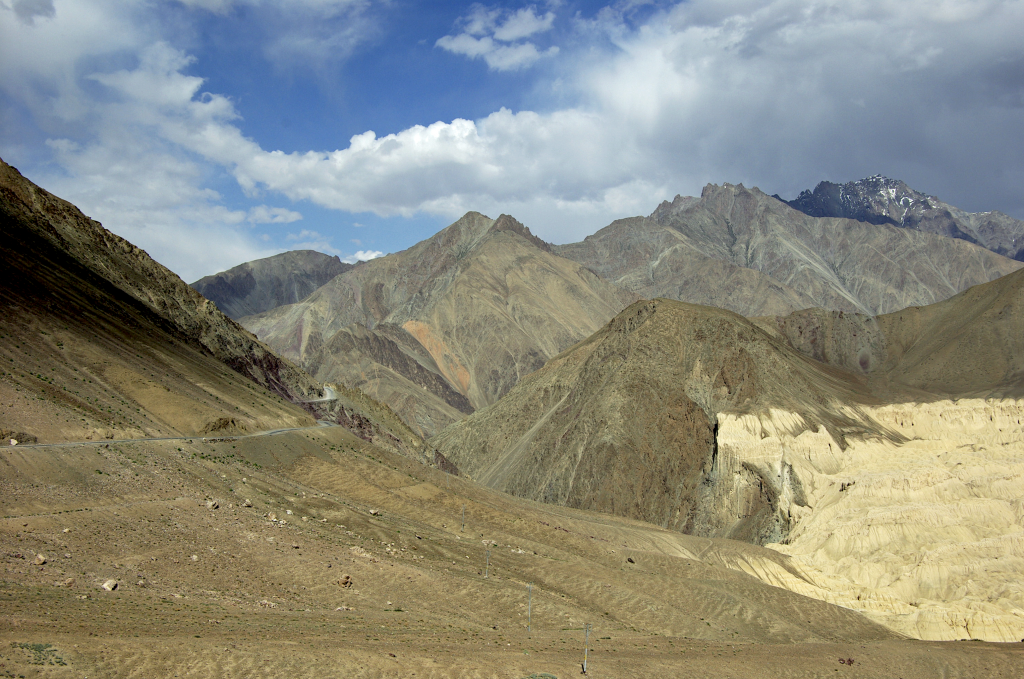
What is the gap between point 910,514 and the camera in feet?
165

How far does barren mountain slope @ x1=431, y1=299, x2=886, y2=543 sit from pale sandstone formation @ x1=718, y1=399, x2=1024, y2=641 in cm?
233

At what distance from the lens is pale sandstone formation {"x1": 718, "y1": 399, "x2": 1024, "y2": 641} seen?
41.1 m

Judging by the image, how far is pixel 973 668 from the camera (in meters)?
31.3

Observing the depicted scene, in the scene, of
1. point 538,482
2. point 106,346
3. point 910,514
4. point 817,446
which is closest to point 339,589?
point 106,346

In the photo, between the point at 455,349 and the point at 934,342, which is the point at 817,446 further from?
the point at 455,349

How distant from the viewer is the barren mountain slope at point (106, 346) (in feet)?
116

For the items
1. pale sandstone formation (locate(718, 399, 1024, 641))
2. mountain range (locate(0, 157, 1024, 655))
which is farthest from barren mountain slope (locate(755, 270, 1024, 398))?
pale sandstone formation (locate(718, 399, 1024, 641))

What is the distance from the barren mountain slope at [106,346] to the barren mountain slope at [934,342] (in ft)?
230

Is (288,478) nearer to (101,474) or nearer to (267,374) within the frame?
(101,474)

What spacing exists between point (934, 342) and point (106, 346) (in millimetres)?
100485

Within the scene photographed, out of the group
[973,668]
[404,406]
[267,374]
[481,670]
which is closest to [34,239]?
[267,374]

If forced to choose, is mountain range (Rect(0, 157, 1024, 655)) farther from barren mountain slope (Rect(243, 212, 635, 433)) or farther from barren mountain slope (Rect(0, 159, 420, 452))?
barren mountain slope (Rect(243, 212, 635, 433))

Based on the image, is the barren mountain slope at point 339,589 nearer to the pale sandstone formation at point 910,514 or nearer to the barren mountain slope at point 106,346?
the barren mountain slope at point 106,346

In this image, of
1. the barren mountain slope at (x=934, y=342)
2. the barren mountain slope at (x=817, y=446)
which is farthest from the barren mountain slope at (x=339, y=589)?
the barren mountain slope at (x=934, y=342)
